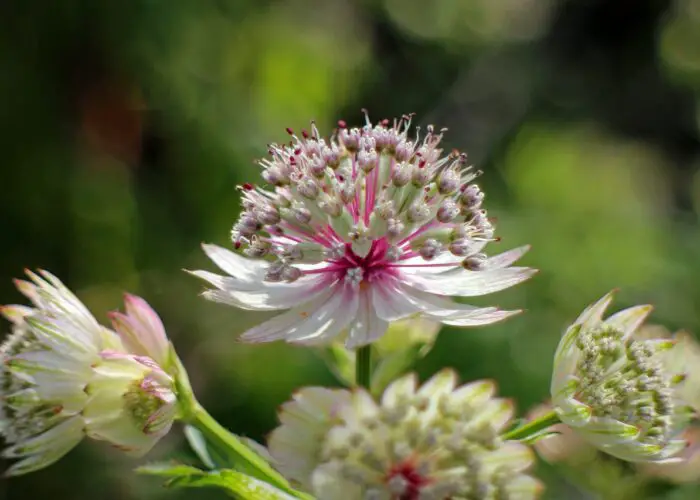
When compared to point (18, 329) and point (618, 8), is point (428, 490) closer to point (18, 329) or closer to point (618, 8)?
point (18, 329)

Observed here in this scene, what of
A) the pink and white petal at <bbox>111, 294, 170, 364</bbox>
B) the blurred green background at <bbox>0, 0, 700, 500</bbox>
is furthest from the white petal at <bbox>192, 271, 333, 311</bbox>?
the blurred green background at <bbox>0, 0, 700, 500</bbox>

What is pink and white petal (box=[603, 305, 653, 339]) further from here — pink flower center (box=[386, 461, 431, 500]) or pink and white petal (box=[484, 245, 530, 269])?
pink flower center (box=[386, 461, 431, 500])

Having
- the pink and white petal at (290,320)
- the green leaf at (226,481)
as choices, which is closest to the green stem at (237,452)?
the green leaf at (226,481)

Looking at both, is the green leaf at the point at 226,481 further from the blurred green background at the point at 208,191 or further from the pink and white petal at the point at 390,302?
the blurred green background at the point at 208,191

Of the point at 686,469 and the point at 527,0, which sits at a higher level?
the point at 527,0

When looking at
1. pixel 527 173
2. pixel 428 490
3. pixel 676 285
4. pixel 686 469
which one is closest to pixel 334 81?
pixel 527 173
